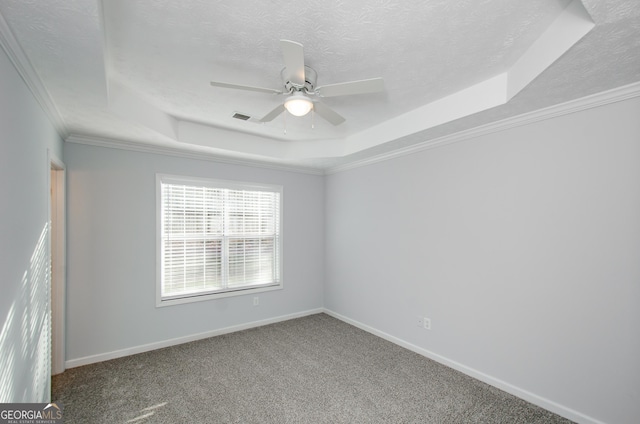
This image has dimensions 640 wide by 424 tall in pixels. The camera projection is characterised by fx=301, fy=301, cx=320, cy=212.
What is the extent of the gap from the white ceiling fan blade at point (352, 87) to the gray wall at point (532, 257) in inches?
63.1

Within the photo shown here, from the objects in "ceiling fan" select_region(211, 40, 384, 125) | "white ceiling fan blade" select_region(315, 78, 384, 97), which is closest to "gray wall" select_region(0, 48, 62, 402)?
"ceiling fan" select_region(211, 40, 384, 125)

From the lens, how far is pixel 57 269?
119 inches

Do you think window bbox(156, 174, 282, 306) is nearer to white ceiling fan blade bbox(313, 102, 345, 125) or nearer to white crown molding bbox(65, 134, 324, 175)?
white crown molding bbox(65, 134, 324, 175)

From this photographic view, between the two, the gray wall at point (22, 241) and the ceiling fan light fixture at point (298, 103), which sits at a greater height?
the ceiling fan light fixture at point (298, 103)

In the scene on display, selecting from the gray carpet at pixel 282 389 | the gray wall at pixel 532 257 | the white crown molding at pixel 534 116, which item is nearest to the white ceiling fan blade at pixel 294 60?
the white crown molding at pixel 534 116

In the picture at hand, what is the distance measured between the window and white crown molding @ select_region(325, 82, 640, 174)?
6.64 feet

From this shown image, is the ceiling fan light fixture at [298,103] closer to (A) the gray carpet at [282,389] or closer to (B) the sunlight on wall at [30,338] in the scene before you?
(B) the sunlight on wall at [30,338]

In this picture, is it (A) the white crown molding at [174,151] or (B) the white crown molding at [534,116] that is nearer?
(B) the white crown molding at [534,116]

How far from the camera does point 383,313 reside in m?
3.96

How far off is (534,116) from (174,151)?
380 centimetres

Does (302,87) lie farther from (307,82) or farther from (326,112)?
(326,112)

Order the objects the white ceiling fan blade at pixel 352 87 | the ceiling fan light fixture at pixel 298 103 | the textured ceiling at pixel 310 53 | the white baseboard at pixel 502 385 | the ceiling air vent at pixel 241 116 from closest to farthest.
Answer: the textured ceiling at pixel 310 53
the white ceiling fan blade at pixel 352 87
the ceiling fan light fixture at pixel 298 103
the white baseboard at pixel 502 385
the ceiling air vent at pixel 241 116

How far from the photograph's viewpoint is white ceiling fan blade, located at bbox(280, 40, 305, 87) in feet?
5.00

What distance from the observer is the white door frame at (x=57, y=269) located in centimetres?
300
